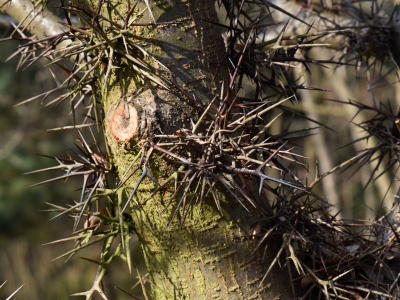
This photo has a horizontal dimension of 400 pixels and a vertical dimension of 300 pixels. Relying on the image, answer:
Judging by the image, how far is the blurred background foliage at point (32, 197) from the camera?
5.97m

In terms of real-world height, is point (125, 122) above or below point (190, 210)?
above

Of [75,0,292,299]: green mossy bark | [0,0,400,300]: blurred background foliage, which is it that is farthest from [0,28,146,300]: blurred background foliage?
[75,0,292,299]: green mossy bark

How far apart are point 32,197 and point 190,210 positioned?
5.71 m

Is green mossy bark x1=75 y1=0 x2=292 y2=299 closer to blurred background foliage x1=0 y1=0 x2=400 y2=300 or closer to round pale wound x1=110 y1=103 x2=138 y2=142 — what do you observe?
round pale wound x1=110 y1=103 x2=138 y2=142

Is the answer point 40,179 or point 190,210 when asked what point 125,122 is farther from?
point 40,179

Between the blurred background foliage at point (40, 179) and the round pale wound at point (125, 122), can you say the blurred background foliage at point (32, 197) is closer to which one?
the blurred background foliage at point (40, 179)

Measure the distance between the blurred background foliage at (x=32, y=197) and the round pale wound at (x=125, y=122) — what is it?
4.70m

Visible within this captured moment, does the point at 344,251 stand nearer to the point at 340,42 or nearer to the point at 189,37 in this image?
the point at 189,37

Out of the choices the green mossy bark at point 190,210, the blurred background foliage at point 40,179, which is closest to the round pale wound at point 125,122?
the green mossy bark at point 190,210

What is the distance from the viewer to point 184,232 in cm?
119

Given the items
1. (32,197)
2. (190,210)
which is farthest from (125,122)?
(32,197)

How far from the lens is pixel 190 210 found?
46.7 inches

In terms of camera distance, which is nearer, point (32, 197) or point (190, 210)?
point (190, 210)

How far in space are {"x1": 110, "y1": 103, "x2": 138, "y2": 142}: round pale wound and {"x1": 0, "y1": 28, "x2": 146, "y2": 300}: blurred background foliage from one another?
4702 mm
